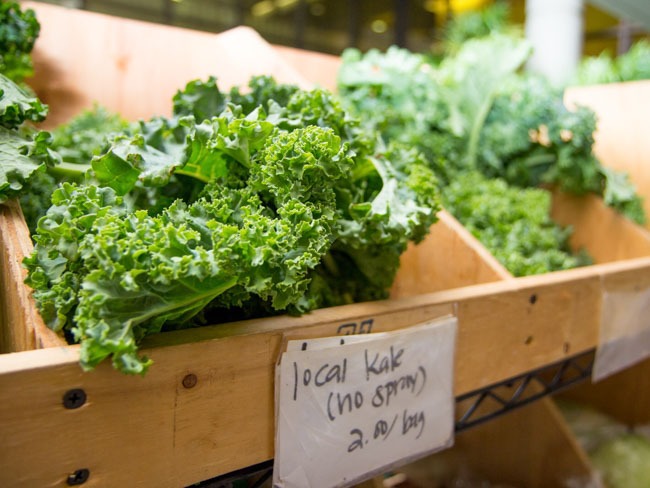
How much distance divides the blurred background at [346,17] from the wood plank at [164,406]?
7.68 ft

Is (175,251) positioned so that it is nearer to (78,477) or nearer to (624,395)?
(78,477)

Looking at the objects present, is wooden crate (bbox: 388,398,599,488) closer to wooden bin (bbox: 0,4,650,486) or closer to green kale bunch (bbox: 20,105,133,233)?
wooden bin (bbox: 0,4,650,486)

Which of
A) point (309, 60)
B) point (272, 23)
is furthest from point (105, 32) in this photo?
point (272, 23)

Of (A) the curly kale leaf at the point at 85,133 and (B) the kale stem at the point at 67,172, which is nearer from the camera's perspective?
(B) the kale stem at the point at 67,172

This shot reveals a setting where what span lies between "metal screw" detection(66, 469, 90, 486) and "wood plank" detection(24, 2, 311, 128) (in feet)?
3.75

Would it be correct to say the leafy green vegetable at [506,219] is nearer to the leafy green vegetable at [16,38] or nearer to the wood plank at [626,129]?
the wood plank at [626,129]

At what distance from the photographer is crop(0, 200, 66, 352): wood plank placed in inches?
25.4

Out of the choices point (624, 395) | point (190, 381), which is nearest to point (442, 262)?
point (190, 381)

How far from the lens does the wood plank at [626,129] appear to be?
2096mm

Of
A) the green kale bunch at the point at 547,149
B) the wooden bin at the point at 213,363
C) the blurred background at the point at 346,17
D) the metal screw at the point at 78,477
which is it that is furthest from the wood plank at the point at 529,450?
the blurred background at the point at 346,17

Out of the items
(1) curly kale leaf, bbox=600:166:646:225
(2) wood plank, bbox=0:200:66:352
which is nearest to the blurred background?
(1) curly kale leaf, bbox=600:166:646:225

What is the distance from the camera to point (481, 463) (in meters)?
1.89

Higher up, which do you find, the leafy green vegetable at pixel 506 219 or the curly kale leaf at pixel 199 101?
the curly kale leaf at pixel 199 101

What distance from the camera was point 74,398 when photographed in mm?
584
